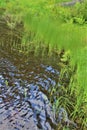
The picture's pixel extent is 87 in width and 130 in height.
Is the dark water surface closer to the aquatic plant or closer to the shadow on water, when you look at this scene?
the shadow on water

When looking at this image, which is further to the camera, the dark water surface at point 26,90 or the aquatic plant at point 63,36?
the aquatic plant at point 63,36

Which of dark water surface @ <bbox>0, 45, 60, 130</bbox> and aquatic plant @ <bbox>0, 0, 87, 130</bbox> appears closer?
dark water surface @ <bbox>0, 45, 60, 130</bbox>

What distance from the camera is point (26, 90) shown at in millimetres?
8500

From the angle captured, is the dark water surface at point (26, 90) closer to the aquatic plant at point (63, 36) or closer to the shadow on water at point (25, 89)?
the shadow on water at point (25, 89)

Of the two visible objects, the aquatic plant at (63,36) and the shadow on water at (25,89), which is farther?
the aquatic plant at (63,36)

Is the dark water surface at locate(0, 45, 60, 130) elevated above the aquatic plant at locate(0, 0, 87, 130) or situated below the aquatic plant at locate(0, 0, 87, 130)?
below

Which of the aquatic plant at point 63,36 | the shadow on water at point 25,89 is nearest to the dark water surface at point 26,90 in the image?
the shadow on water at point 25,89

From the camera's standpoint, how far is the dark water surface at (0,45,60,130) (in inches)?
277

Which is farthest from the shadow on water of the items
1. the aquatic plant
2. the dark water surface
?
the aquatic plant

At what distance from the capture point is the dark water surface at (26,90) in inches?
277

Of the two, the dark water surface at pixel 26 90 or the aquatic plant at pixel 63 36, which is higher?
the aquatic plant at pixel 63 36

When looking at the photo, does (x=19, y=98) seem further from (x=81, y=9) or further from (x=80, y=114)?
(x=81, y=9)

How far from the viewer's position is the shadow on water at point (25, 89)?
703cm

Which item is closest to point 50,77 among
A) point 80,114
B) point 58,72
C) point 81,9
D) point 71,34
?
point 58,72
